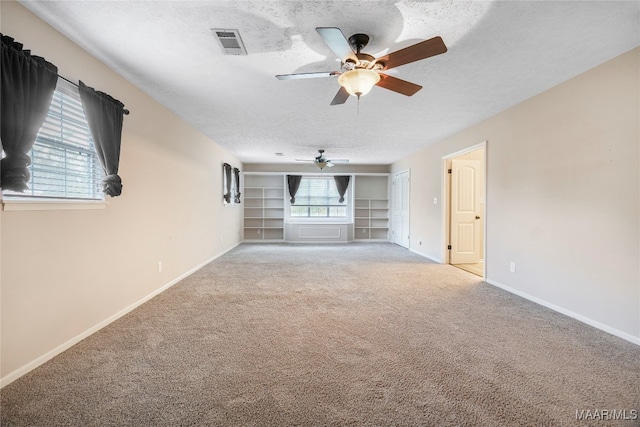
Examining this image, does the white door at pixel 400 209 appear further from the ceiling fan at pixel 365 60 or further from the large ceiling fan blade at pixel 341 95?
the ceiling fan at pixel 365 60

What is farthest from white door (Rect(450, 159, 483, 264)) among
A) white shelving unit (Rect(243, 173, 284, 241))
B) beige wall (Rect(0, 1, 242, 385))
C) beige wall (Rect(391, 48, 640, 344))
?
white shelving unit (Rect(243, 173, 284, 241))

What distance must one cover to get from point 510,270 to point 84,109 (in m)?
4.96

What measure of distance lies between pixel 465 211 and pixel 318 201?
453 centimetres

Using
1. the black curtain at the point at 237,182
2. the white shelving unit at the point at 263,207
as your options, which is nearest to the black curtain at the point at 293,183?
the white shelving unit at the point at 263,207

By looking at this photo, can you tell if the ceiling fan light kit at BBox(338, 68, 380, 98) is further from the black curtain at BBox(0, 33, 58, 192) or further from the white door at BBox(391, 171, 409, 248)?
the white door at BBox(391, 171, 409, 248)

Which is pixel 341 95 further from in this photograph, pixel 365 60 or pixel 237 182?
pixel 237 182

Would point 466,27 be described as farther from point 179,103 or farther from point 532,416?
point 179,103

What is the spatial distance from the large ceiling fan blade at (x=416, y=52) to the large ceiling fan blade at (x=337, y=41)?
0.82ft

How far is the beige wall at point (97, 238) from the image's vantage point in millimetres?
1845

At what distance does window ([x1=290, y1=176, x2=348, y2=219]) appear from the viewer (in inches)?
353

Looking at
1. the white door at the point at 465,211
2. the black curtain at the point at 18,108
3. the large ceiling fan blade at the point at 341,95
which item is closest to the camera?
the black curtain at the point at 18,108

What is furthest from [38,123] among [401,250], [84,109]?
[401,250]

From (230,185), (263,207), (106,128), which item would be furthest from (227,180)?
(106,128)

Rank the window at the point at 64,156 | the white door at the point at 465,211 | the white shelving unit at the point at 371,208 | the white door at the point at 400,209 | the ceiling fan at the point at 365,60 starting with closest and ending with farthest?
the ceiling fan at the point at 365,60, the window at the point at 64,156, the white door at the point at 465,211, the white door at the point at 400,209, the white shelving unit at the point at 371,208
